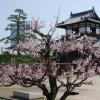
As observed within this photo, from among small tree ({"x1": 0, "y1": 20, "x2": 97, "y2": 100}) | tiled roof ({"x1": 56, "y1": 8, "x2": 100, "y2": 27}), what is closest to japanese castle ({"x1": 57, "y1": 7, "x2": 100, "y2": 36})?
tiled roof ({"x1": 56, "y1": 8, "x2": 100, "y2": 27})

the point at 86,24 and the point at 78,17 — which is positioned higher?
the point at 78,17

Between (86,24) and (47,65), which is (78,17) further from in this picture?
(47,65)

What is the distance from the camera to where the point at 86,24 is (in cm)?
4631

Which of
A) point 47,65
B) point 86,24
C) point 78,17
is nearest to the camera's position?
point 47,65

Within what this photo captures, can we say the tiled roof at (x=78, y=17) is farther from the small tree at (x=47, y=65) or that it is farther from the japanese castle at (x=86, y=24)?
the small tree at (x=47, y=65)

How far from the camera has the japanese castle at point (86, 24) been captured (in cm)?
4627

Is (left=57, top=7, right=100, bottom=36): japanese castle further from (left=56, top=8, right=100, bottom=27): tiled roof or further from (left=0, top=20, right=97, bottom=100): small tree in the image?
(left=0, top=20, right=97, bottom=100): small tree

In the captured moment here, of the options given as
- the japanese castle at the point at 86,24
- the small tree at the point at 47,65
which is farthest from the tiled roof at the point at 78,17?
the small tree at the point at 47,65

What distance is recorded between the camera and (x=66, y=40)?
8477 mm

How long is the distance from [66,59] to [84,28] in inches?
1482

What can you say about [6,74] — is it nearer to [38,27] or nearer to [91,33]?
[38,27]

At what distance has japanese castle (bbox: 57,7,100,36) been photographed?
46.3 metres

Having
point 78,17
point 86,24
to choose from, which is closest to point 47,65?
point 86,24

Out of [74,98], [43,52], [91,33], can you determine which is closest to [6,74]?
[43,52]
